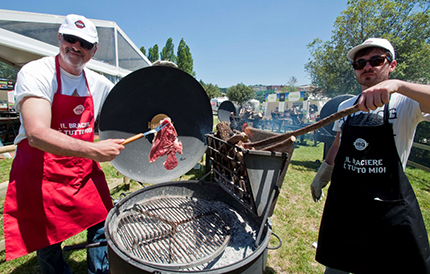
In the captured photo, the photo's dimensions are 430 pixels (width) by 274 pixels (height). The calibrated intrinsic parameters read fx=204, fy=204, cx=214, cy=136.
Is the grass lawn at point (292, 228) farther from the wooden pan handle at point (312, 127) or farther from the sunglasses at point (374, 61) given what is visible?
the sunglasses at point (374, 61)

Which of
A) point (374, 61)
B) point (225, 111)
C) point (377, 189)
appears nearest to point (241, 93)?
point (225, 111)

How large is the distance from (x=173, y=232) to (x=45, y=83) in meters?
1.64

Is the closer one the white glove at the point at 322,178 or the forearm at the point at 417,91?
the forearm at the point at 417,91

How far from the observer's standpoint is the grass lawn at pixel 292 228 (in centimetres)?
251

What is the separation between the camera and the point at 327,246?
70.1 inches

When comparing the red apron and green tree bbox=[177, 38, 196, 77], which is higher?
green tree bbox=[177, 38, 196, 77]

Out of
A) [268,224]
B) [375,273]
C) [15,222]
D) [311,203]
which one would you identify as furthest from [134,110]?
[311,203]

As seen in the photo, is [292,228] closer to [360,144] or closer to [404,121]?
[360,144]

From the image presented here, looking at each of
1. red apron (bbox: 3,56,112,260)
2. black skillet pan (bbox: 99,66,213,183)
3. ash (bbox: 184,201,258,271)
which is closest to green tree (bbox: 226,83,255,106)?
black skillet pan (bbox: 99,66,213,183)

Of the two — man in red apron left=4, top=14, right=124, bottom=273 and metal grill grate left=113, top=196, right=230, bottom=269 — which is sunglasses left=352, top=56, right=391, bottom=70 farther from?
man in red apron left=4, top=14, right=124, bottom=273

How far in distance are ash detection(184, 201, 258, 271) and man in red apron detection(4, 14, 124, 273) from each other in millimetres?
1141

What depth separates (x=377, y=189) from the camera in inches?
59.7

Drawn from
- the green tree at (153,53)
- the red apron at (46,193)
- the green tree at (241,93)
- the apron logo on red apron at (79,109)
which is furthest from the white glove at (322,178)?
the green tree at (153,53)

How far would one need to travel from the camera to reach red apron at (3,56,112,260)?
1576 millimetres
